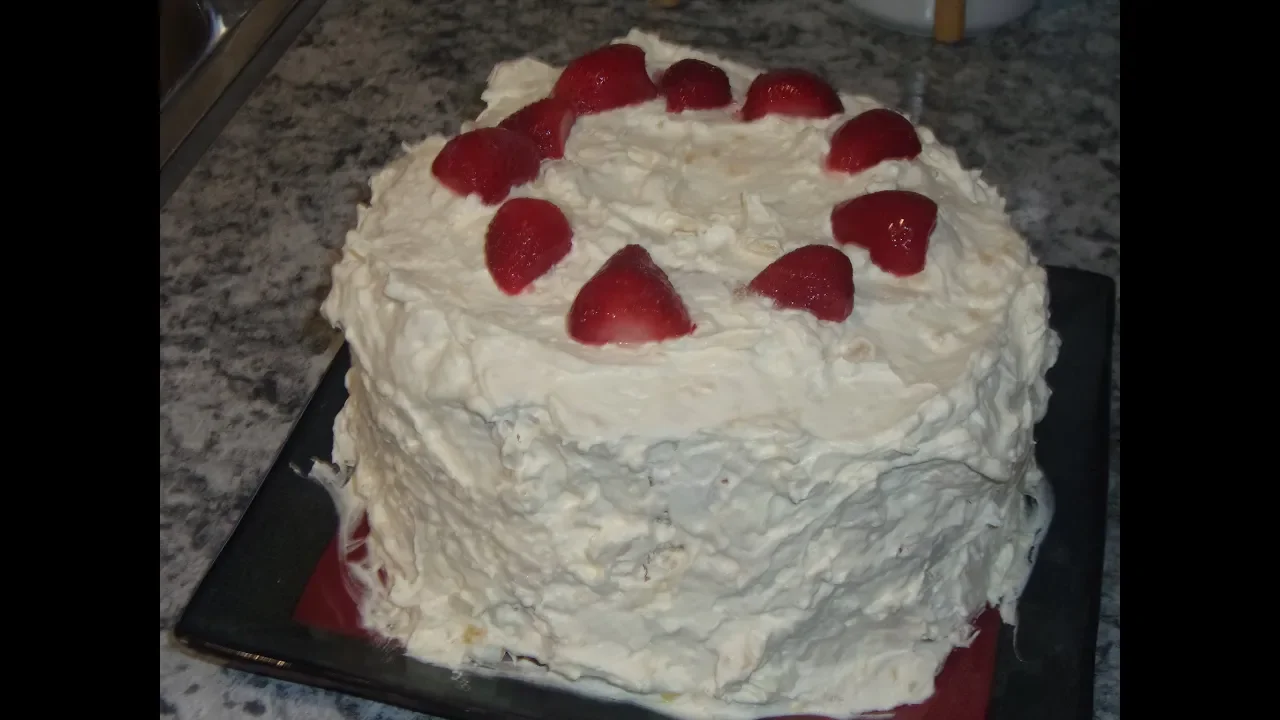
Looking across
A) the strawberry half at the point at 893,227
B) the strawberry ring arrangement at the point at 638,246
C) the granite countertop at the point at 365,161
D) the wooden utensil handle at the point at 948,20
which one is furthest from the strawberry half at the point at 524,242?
the wooden utensil handle at the point at 948,20

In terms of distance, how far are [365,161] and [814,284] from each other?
159cm

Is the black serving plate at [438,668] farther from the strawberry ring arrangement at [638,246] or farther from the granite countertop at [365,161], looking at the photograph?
the strawberry ring arrangement at [638,246]

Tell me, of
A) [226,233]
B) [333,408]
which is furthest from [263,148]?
[333,408]

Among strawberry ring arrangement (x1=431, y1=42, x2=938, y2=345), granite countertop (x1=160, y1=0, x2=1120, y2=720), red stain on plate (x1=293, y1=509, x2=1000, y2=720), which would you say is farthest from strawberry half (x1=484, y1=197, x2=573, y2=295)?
granite countertop (x1=160, y1=0, x2=1120, y2=720)

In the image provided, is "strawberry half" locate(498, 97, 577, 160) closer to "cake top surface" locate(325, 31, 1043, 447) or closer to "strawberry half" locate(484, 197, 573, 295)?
"cake top surface" locate(325, 31, 1043, 447)

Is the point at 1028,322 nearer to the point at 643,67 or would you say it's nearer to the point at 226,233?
the point at 643,67

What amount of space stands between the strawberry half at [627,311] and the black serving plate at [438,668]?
47cm

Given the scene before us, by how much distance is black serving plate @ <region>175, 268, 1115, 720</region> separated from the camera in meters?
1.56

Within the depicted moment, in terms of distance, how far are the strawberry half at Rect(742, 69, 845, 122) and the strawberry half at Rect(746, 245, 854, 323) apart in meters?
0.38

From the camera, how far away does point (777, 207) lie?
1680mm

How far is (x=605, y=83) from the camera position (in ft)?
6.01

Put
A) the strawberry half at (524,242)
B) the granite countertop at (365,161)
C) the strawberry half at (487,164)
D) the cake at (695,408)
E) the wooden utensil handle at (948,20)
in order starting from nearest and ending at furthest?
the cake at (695,408) < the strawberry half at (524,242) < the strawberry half at (487,164) < the granite countertop at (365,161) < the wooden utensil handle at (948,20)

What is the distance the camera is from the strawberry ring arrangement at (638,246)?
57.7 inches

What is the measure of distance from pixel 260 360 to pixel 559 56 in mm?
1185
